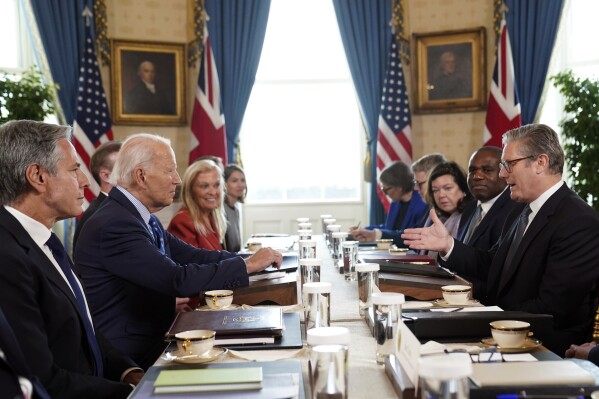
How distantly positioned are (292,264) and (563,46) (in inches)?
250

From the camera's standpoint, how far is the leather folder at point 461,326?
7.18 feet

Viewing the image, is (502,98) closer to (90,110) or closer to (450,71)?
(450,71)

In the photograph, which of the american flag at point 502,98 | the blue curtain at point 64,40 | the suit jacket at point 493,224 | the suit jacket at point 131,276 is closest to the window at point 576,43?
the american flag at point 502,98

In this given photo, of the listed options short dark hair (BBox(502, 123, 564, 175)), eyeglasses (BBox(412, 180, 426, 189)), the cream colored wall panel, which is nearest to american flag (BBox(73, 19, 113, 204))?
the cream colored wall panel

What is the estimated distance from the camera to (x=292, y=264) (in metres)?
3.96

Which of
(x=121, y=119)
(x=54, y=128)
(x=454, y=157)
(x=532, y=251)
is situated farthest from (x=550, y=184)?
(x=121, y=119)

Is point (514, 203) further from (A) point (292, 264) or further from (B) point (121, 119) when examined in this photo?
(B) point (121, 119)

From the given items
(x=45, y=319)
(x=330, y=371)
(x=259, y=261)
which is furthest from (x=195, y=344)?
(x=259, y=261)

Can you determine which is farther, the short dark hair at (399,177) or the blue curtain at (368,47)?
the blue curtain at (368,47)

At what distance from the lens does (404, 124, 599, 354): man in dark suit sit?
2.93m

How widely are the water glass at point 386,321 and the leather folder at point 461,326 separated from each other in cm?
12

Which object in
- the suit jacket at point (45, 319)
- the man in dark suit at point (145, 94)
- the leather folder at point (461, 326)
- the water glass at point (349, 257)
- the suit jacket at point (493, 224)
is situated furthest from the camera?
the man in dark suit at point (145, 94)

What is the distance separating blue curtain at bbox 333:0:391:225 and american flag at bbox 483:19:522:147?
1423mm

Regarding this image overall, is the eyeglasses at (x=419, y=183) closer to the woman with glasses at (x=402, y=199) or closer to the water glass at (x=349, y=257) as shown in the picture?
the woman with glasses at (x=402, y=199)
